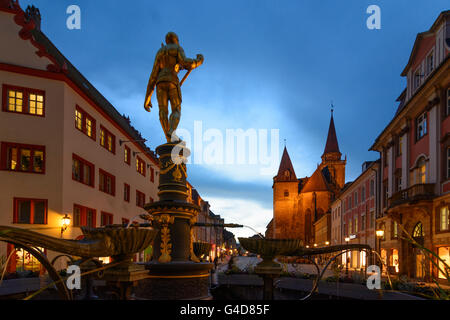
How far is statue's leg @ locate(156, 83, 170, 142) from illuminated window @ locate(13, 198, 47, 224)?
14.5 m

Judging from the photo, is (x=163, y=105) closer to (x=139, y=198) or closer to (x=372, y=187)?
(x=139, y=198)

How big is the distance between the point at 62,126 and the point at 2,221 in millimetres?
5594

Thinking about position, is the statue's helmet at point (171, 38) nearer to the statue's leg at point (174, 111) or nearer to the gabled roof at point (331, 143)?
the statue's leg at point (174, 111)

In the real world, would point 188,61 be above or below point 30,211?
above

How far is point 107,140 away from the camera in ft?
89.9

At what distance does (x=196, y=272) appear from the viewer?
5.99 metres

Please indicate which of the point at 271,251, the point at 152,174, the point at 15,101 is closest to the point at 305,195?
the point at 152,174

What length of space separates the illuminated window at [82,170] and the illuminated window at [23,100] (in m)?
3.24

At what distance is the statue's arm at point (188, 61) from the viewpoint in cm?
728

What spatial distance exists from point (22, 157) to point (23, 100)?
301 centimetres

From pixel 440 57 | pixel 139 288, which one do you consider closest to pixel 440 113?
pixel 440 57

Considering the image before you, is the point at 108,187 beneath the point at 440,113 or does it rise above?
beneath

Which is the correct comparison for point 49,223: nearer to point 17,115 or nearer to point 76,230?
point 76,230

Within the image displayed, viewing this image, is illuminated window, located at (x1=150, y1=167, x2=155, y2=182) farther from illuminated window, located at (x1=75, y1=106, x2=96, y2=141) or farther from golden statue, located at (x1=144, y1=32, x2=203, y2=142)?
golden statue, located at (x1=144, y1=32, x2=203, y2=142)
